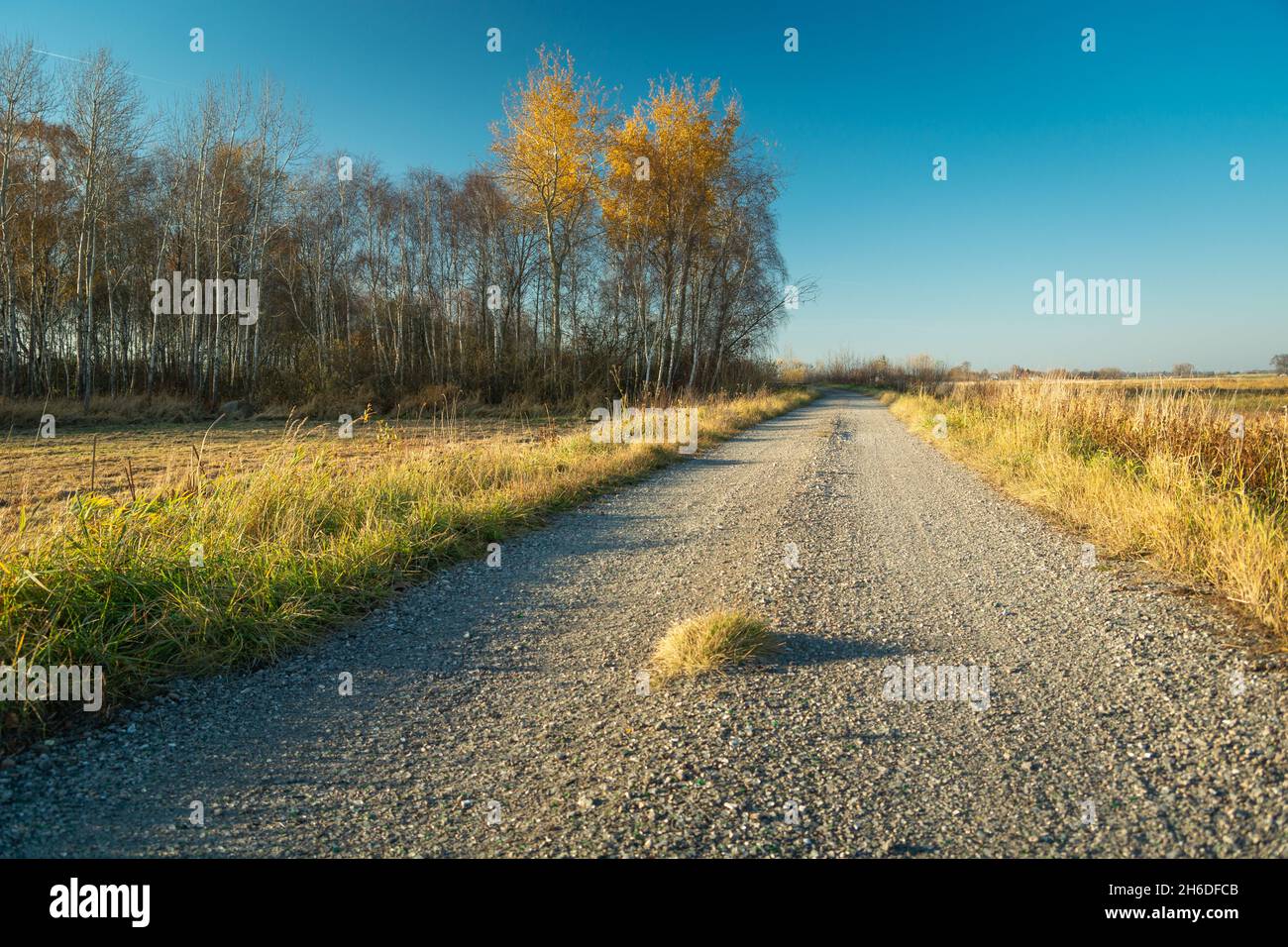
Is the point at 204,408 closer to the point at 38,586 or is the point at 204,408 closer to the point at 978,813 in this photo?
the point at 38,586

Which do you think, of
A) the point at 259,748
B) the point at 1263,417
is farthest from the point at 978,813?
the point at 1263,417

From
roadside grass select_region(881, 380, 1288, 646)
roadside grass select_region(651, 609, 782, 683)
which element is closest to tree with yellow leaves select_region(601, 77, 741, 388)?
roadside grass select_region(881, 380, 1288, 646)

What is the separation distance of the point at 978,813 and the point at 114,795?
3213 millimetres

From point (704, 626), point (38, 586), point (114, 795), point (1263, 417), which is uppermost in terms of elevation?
point (1263, 417)

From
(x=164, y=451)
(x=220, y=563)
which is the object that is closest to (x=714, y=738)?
(x=220, y=563)

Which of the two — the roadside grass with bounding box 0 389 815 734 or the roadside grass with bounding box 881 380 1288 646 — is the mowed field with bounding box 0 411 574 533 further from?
the roadside grass with bounding box 881 380 1288 646

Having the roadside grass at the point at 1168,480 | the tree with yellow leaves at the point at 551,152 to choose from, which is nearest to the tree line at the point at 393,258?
the tree with yellow leaves at the point at 551,152

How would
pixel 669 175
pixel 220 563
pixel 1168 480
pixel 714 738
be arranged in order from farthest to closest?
pixel 669 175 < pixel 1168 480 < pixel 220 563 < pixel 714 738

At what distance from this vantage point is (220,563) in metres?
4.46

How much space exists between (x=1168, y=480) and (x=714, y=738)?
5.69 metres

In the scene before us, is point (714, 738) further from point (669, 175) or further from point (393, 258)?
point (393, 258)

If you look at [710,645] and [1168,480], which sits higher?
[1168,480]

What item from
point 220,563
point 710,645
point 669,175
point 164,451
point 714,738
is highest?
point 669,175
